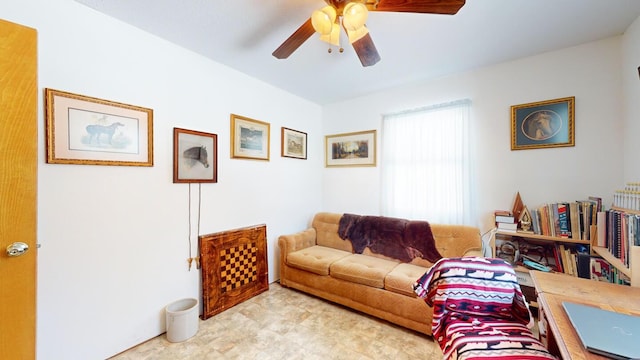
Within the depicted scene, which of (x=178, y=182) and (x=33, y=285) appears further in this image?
(x=178, y=182)

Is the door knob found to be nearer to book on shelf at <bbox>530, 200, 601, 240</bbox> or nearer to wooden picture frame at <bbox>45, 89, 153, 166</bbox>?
wooden picture frame at <bbox>45, 89, 153, 166</bbox>

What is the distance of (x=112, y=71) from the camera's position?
5.79ft

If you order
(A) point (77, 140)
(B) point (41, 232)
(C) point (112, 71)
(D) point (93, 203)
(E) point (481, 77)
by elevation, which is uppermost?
(E) point (481, 77)

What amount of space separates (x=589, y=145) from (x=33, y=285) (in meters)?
4.06

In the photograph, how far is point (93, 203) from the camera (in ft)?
5.51

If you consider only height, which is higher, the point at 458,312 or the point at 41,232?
the point at 41,232

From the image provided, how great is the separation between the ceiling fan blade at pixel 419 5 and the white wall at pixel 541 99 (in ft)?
5.32

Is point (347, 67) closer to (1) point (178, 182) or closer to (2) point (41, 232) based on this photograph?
(1) point (178, 182)

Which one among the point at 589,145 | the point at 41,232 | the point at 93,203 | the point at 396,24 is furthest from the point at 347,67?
the point at 41,232

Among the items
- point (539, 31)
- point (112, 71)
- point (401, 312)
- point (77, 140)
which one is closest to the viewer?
point (77, 140)

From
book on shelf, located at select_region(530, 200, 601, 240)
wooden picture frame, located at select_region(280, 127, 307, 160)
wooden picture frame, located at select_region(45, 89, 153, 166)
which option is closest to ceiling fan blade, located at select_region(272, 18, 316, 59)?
wooden picture frame, located at select_region(45, 89, 153, 166)

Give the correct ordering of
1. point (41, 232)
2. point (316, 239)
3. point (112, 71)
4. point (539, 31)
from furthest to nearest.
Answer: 1. point (316, 239)
2. point (539, 31)
3. point (112, 71)
4. point (41, 232)

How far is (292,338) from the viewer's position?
1951 millimetres

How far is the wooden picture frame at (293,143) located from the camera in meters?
3.19
